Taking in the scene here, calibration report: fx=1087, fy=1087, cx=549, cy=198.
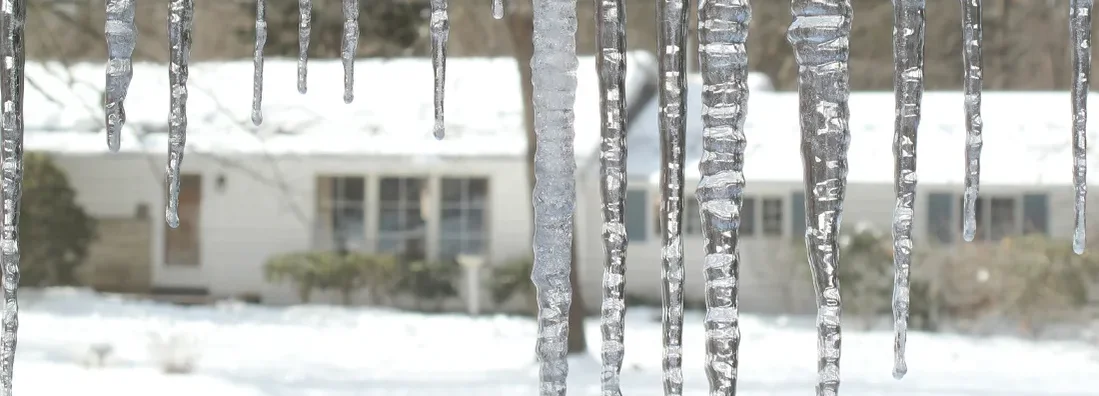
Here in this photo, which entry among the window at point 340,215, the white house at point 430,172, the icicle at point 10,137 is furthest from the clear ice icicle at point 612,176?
the window at point 340,215

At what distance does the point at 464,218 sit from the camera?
16375 millimetres

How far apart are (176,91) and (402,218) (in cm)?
1522

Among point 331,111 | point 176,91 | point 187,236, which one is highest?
point 331,111

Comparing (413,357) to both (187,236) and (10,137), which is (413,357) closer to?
(187,236)

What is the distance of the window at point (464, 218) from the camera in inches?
642

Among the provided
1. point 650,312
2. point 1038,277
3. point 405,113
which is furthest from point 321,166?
point 1038,277

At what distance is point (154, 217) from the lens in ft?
56.8

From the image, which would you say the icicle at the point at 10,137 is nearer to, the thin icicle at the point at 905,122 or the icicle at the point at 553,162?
the icicle at the point at 553,162

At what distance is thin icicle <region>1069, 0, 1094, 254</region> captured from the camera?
1367 mm

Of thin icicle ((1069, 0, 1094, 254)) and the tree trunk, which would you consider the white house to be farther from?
thin icicle ((1069, 0, 1094, 254))

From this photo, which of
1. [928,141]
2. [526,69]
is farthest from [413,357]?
[928,141]

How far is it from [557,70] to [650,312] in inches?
553

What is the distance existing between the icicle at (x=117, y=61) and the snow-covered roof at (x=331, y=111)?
40.2 ft

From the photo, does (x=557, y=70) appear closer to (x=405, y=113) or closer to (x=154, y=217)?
(x=405, y=113)
